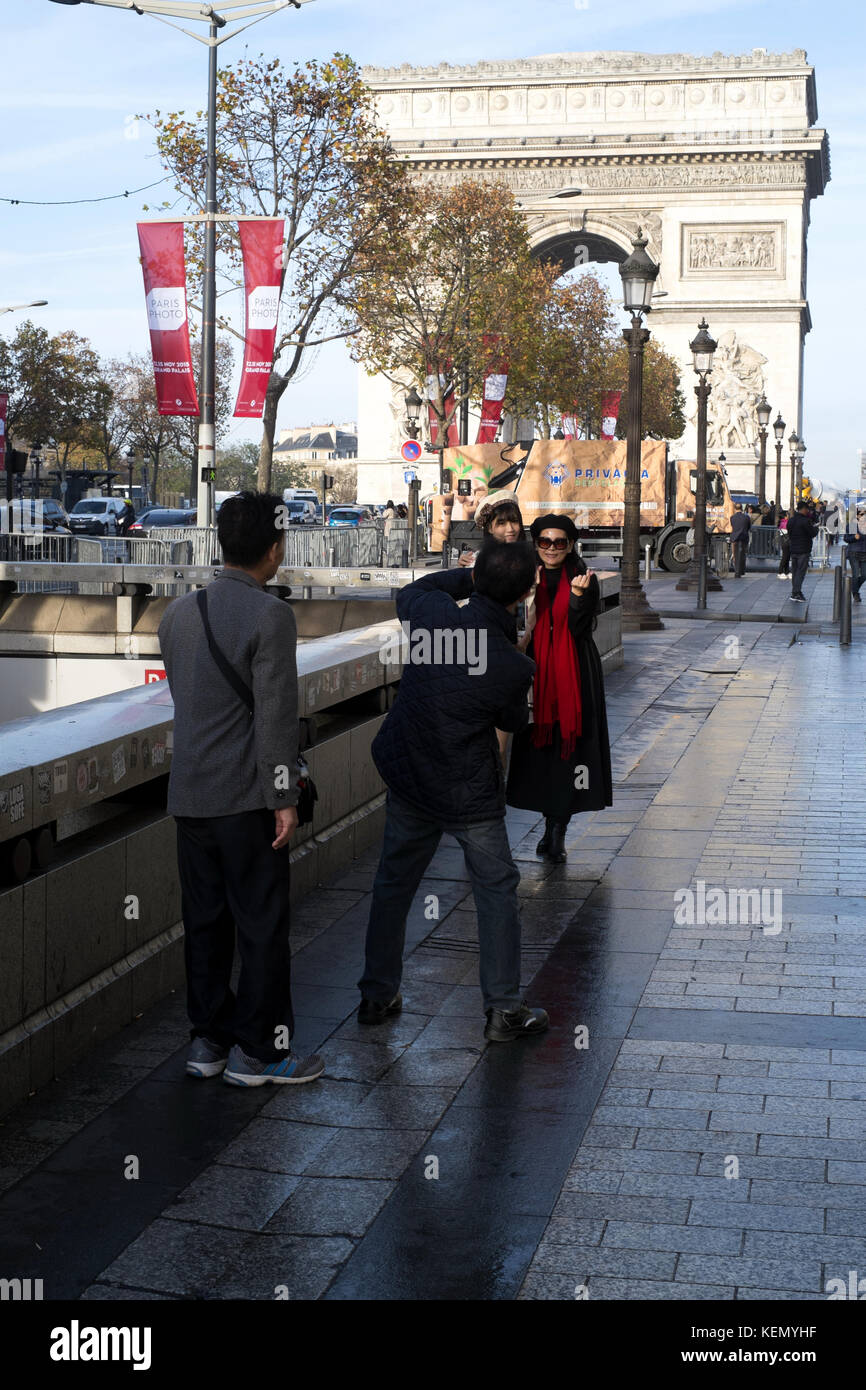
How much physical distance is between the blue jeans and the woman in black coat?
197 cm

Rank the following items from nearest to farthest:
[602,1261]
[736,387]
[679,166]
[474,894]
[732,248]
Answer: [602,1261] → [474,894] → [736,387] → [732,248] → [679,166]

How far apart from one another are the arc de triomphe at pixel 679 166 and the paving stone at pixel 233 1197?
203 feet

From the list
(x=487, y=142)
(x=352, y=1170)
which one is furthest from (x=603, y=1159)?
(x=487, y=142)

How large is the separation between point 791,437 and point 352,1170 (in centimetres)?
5851

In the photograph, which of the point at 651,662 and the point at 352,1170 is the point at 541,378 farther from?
the point at 352,1170

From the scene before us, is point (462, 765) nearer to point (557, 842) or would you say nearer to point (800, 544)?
point (557, 842)

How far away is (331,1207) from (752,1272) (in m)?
1.02

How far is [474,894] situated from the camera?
5762mm

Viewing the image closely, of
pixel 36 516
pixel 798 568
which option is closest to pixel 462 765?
pixel 798 568

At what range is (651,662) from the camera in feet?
59.1

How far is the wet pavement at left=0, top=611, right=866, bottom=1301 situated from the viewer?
398cm

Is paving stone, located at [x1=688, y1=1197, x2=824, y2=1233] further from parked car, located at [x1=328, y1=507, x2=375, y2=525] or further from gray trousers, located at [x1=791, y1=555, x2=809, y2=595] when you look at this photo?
parked car, located at [x1=328, y1=507, x2=375, y2=525]

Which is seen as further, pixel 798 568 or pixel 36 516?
pixel 36 516

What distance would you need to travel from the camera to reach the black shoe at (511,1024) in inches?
220
